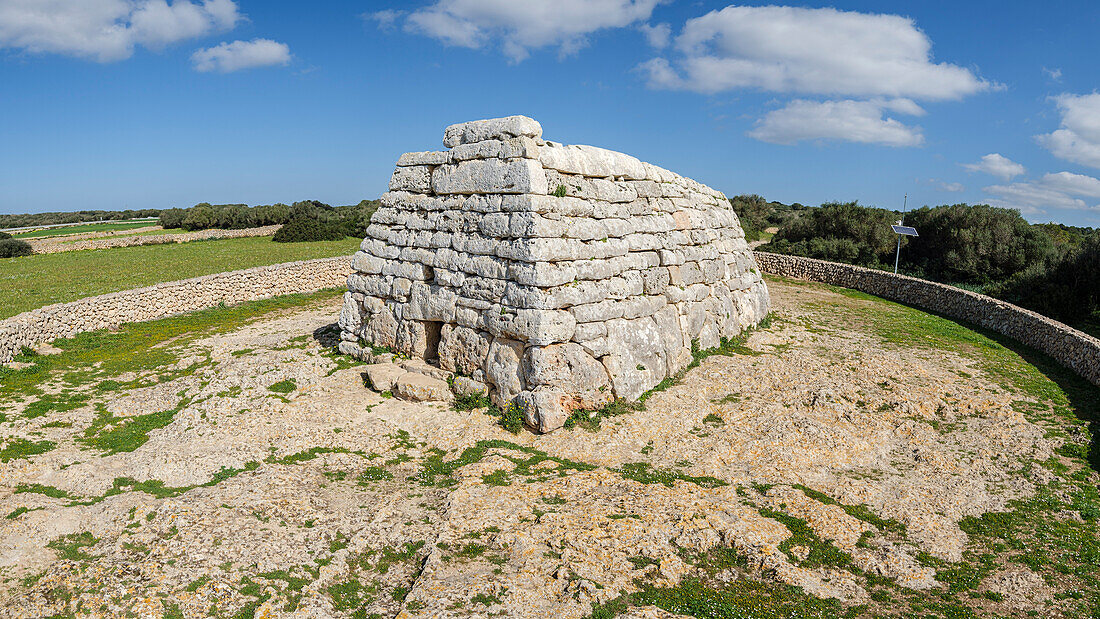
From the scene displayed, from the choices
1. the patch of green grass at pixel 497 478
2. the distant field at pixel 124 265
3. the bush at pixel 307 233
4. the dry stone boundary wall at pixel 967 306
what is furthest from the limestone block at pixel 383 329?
the bush at pixel 307 233

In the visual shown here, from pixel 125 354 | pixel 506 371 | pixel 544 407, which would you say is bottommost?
pixel 125 354

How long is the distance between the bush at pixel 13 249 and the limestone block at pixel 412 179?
1244 inches

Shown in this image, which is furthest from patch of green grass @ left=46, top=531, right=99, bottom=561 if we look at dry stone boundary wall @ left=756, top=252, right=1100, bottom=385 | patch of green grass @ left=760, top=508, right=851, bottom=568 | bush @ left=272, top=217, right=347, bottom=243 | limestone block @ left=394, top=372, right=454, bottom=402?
bush @ left=272, top=217, right=347, bottom=243

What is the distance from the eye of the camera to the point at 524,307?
352 inches

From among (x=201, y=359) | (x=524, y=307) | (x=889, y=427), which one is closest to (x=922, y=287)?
(x=889, y=427)

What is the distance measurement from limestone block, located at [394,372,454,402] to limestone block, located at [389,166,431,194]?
11.8 feet

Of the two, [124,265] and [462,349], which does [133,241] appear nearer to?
[124,265]

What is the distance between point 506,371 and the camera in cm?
918

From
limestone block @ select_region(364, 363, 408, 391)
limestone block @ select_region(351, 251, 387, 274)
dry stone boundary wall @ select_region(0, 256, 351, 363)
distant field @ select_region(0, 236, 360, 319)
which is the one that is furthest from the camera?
distant field @ select_region(0, 236, 360, 319)

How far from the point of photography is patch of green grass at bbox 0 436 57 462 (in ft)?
25.5

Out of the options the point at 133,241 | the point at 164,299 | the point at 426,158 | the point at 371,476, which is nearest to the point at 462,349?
the point at 371,476

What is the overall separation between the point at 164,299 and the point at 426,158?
36.3ft

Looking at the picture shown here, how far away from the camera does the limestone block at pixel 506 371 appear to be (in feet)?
30.0

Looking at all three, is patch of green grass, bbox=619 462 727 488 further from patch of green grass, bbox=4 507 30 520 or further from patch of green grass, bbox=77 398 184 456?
patch of green grass, bbox=77 398 184 456
